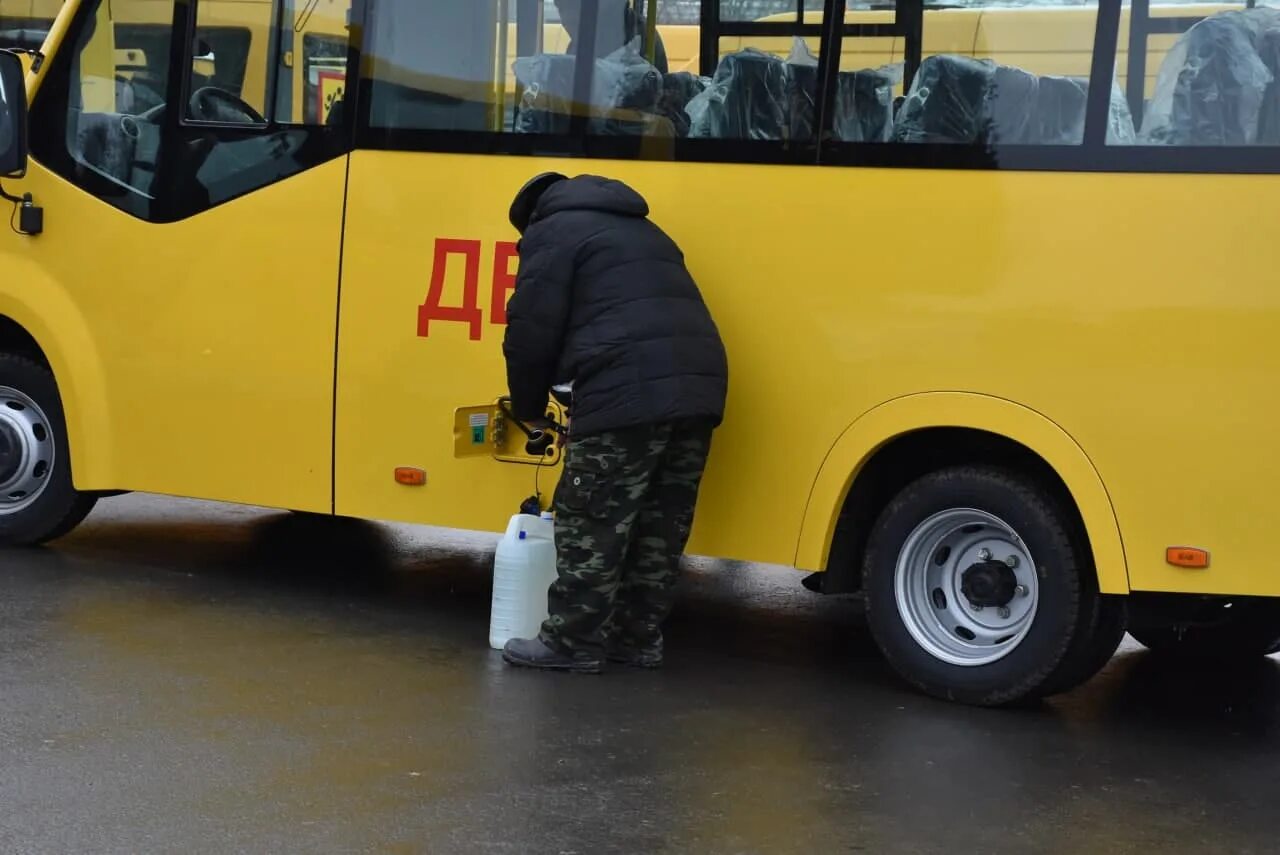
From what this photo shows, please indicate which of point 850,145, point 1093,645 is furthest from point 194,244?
point 1093,645

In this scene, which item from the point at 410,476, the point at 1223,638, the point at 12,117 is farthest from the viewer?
the point at 12,117

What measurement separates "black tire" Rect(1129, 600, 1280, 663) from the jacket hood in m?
2.55

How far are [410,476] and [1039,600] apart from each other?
2484 millimetres

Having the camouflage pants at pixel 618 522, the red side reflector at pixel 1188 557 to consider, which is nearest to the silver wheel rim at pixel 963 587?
the red side reflector at pixel 1188 557

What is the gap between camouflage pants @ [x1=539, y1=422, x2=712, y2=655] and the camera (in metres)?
6.30

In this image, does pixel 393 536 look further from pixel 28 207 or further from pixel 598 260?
pixel 598 260

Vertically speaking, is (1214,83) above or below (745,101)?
above

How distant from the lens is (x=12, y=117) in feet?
24.9

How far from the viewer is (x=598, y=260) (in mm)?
6270

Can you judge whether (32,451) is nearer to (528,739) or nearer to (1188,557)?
(528,739)

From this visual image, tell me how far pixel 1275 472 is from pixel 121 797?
354 centimetres

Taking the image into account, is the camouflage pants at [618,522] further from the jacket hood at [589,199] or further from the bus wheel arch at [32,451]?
the bus wheel arch at [32,451]

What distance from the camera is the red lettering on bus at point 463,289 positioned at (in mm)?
6895

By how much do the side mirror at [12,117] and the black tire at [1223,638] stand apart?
4.93 metres
